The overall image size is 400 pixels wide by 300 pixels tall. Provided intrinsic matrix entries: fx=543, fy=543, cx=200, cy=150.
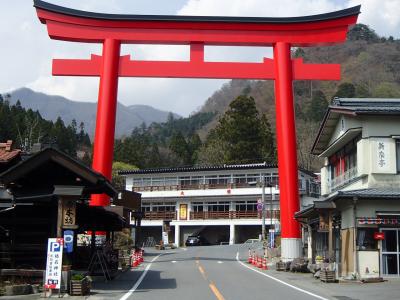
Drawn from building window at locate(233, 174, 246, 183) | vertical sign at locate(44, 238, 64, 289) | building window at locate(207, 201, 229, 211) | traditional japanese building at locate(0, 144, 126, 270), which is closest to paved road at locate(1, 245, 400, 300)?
vertical sign at locate(44, 238, 64, 289)

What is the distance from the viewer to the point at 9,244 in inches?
733

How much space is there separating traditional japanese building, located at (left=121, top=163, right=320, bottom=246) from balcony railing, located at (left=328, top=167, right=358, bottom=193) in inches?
1197

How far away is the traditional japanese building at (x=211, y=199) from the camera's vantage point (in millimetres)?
65562

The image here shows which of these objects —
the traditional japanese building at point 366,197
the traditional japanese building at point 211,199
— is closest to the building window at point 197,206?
the traditional japanese building at point 211,199

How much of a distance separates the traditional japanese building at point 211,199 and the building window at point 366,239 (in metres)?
39.9

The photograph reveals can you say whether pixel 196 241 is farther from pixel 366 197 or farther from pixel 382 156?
pixel 366 197

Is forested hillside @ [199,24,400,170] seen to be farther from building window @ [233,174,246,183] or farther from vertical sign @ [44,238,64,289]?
vertical sign @ [44,238,64,289]

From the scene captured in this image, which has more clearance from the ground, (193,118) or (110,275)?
(193,118)

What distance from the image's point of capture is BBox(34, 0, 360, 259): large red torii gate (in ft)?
98.6

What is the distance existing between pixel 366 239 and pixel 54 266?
1329 cm

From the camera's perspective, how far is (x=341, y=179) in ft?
96.3

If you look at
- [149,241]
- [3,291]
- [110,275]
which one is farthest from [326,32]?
[149,241]

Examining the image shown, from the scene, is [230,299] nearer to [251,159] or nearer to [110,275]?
[110,275]

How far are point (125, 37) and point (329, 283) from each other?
17896mm
